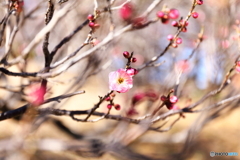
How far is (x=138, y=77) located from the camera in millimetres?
3600

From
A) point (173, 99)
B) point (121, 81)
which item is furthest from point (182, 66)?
point (121, 81)

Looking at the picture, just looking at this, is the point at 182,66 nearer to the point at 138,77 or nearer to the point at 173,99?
the point at 173,99

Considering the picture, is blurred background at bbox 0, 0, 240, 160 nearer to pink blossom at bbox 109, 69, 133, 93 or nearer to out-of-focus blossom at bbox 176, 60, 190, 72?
out-of-focus blossom at bbox 176, 60, 190, 72

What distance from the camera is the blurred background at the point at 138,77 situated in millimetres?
1695

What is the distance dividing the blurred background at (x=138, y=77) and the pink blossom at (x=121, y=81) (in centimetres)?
23

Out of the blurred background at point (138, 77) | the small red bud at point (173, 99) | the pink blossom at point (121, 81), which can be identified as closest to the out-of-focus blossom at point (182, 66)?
the blurred background at point (138, 77)

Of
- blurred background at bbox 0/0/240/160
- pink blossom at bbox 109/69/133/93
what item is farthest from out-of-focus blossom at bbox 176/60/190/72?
pink blossom at bbox 109/69/133/93

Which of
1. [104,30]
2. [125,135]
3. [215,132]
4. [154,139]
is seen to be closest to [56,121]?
[154,139]

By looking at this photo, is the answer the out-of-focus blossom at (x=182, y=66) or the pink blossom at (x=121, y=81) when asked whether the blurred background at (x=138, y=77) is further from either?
the pink blossom at (x=121, y=81)

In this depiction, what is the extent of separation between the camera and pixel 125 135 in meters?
1.65

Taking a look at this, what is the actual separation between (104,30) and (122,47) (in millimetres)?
2272

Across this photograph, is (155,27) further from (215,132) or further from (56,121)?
(215,132)

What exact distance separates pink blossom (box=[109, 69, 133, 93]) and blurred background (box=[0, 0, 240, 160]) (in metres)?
0.23

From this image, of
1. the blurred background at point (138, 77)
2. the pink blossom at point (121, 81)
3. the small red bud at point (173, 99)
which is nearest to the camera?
the pink blossom at point (121, 81)
